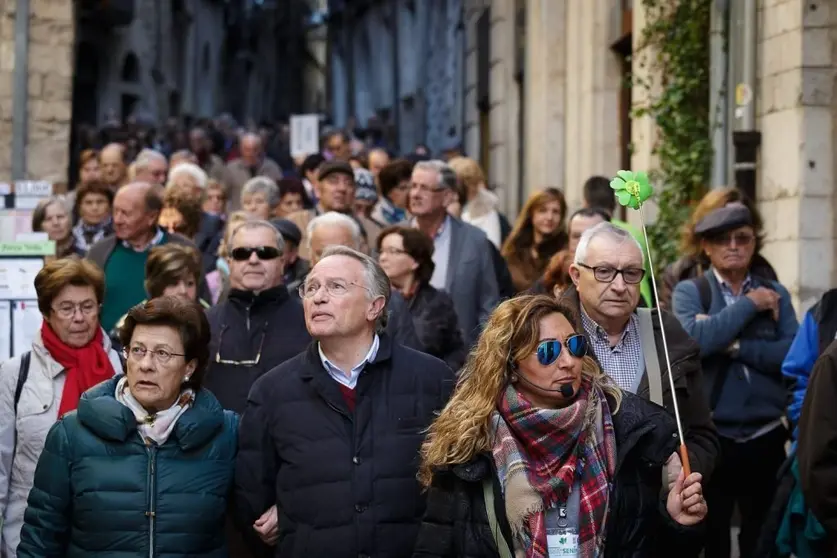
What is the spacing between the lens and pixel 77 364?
283 inches

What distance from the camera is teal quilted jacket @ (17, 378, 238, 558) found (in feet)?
20.0

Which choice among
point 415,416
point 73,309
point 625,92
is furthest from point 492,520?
point 625,92

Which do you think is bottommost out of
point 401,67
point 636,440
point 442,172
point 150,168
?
point 636,440

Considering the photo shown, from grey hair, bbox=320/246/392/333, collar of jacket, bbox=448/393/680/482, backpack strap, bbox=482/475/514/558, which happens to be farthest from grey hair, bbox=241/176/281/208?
backpack strap, bbox=482/475/514/558

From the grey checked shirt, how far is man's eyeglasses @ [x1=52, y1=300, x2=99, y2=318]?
6.74 feet

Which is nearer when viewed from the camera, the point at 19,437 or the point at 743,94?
the point at 19,437

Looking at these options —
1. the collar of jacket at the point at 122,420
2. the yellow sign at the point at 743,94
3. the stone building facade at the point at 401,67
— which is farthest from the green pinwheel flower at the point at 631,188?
the stone building facade at the point at 401,67

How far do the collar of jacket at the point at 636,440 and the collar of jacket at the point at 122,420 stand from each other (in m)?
1.09

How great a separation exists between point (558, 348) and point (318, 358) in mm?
1057

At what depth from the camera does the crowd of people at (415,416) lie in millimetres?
5477

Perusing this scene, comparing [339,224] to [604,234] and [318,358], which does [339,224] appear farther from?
[318,358]

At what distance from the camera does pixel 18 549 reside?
614 centimetres

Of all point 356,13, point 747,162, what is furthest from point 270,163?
point 356,13

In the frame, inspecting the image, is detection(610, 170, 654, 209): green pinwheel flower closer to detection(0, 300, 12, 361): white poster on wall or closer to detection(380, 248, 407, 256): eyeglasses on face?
detection(380, 248, 407, 256): eyeglasses on face
